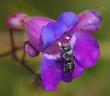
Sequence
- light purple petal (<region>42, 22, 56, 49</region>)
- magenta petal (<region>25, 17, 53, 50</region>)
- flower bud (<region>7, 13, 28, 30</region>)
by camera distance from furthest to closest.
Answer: flower bud (<region>7, 13, 28, 30</region>) → magenta petal (<region>25, 17, 53, 50</region>) → light purple petal (<region>42, 22, 56, 49</region>)

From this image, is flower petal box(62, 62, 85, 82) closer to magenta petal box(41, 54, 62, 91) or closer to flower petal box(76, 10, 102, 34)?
magenta petal box(41, 54, 62, 91)

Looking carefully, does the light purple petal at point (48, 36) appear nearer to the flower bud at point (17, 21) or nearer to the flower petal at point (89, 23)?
the flower petal at point (89, 23)

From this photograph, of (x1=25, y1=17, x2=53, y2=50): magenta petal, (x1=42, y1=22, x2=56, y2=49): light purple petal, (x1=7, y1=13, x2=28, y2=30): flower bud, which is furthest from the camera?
Result: (x1=7, y1=13, x2=28, y2=30): flower bud

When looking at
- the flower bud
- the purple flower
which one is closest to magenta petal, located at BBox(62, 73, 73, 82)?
the purple flower

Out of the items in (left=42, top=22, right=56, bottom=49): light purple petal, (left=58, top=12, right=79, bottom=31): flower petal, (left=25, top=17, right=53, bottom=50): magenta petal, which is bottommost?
(left=25, top=17, right=53, bottom=50): magenta petal

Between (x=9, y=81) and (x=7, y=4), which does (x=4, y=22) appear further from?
(x=9, y=81)

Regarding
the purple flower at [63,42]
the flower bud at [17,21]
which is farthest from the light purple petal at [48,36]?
the flower bud at [17,21]
